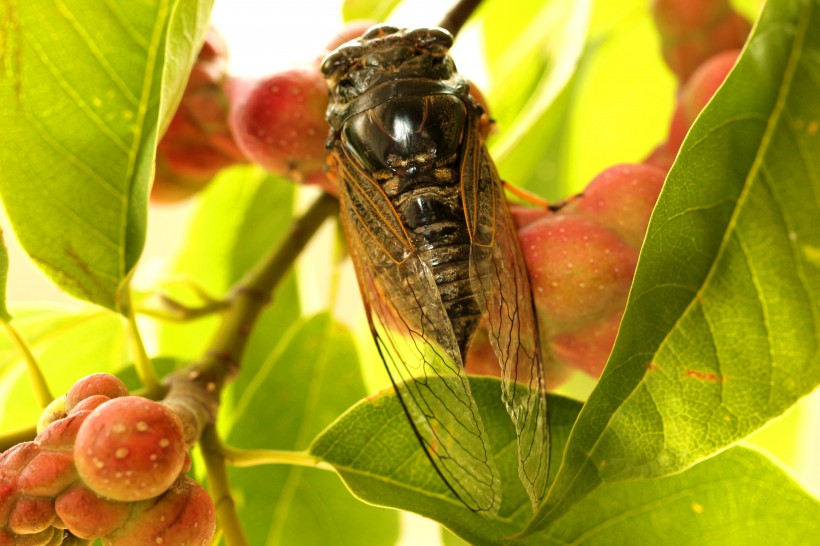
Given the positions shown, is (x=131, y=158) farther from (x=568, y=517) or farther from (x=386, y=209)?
(x=568, y=517)

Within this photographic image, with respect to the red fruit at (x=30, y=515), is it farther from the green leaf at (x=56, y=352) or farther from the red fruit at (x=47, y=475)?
the green leaf at (x=56, y=352)

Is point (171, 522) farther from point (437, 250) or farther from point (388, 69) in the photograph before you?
point (388, 69)

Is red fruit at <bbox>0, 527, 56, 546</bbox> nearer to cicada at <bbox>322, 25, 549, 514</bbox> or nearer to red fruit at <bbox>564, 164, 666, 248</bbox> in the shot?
cicada at <bbox>322, 25, 549, 514</bbox>

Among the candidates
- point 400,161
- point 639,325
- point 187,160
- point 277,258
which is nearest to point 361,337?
point 277,258

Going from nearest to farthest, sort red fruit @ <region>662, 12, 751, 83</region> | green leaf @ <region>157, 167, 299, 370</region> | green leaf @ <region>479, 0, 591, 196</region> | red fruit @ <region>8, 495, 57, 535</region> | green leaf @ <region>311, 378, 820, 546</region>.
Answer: red fruit @ <region>8, 495, 57, 535</region>, green leaf @ <region>311, 378, 820, 546</region>, green leaf @ <region>479, 0, 591, 196</region>, red fruit @ <region>662, 12, 751, 83</region>, green leaf @ <region>157, 167, 299, 370</region>

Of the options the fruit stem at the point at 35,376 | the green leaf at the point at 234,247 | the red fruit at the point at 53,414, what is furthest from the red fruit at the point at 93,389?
A: the green leaf at the point at 234,247

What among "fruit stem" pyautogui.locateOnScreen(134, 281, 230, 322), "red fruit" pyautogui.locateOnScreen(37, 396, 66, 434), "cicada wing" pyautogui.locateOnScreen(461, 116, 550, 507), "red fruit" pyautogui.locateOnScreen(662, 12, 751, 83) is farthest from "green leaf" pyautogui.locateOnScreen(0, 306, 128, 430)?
"red fruit" pyautogui.locateOnScreen(662, 12, 751, 83)
